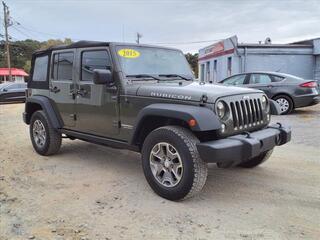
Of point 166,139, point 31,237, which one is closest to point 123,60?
point 166,139

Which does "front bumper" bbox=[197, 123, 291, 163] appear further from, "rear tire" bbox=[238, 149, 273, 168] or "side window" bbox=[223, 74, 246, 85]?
"side window" bbox=[223, 74, 246, 85]

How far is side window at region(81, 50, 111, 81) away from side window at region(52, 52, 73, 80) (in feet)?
1.23

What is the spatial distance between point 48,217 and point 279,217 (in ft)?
8.12

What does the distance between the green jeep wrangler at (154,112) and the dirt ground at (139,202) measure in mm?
368

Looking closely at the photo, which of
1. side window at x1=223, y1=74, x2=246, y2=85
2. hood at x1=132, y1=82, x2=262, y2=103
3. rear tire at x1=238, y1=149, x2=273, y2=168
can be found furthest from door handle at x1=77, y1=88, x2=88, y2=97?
side window at x1=223, y1=74, x2=246, y2=85

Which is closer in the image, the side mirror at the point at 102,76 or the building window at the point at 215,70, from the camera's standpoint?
the side mirror at the point at 102,76

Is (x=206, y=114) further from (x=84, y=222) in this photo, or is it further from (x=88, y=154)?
(x=88, y=154)

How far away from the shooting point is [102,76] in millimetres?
4906

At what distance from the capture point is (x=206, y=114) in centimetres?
406

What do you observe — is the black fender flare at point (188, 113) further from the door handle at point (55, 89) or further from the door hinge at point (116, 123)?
the door handle at point (55, 89)

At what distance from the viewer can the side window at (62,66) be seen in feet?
20.1

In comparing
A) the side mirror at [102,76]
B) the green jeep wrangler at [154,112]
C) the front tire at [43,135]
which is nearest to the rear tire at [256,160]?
the green jeep wrangler at [154,112]

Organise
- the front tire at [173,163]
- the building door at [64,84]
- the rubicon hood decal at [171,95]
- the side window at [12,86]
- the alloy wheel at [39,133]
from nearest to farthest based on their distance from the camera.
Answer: the front tire at [173,163] < the rubicon hood decal at [171,95] < the building door at [64,84] < the alloy wheel at [39,133] < the side window at [12,86]

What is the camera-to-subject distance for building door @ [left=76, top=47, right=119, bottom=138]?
17.3 ft
